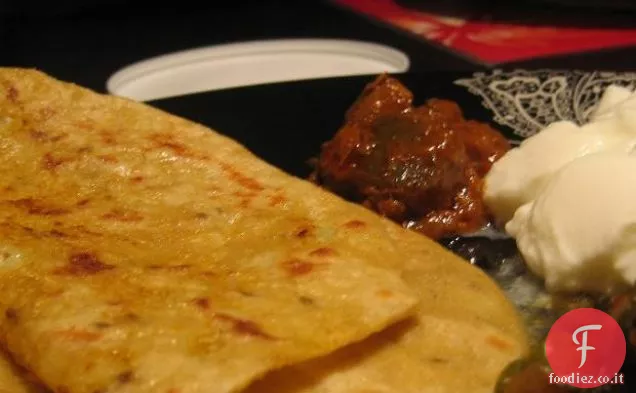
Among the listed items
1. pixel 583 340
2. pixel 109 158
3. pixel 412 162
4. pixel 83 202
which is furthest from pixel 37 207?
pixel 583 340

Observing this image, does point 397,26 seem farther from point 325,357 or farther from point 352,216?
point 325,357

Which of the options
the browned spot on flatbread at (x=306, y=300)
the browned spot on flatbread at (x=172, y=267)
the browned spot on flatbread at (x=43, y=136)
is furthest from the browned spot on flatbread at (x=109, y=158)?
the browned spot on flatbread at (x=306, y=300)

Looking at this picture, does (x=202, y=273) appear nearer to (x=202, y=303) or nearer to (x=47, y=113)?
(x=202, y=303)

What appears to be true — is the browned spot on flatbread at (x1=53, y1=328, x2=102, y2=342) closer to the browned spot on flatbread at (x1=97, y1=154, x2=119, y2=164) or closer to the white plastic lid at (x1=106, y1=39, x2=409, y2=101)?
the browned spot on flatbread at (x1=97, y1=154, x2=119, y2=164)

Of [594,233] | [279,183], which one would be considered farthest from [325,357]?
[594,233]

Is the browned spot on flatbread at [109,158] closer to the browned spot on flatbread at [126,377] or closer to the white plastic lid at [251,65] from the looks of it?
the browned spot on flatbread at [126,377]

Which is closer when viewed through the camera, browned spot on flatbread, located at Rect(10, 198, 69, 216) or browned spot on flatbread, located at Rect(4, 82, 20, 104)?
browned spot on flatbread, located at Rect(10, 198, 69, 216)

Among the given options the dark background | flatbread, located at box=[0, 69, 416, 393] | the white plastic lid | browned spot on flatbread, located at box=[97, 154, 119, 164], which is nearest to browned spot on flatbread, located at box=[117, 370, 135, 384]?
flatbread, located at box=[0, 69, 416, 393]
